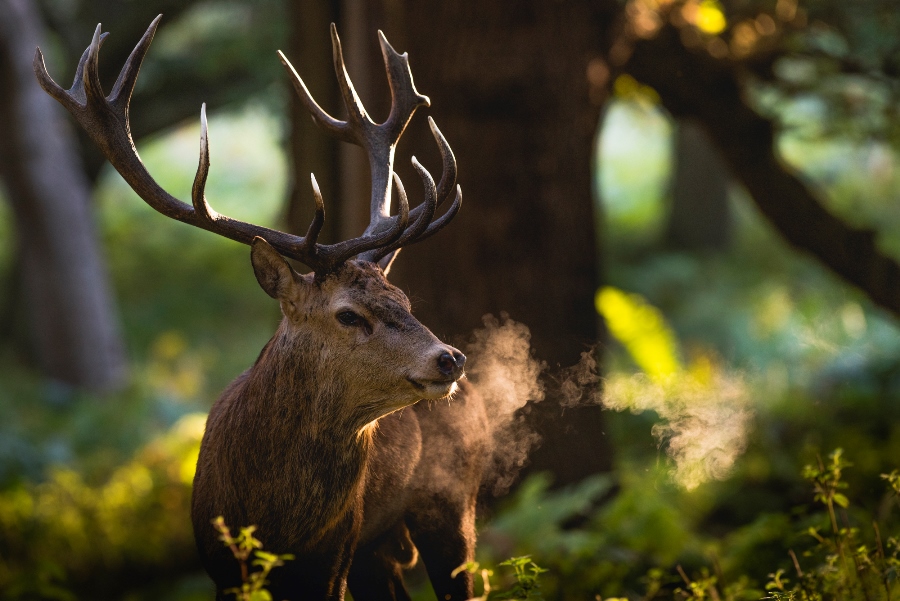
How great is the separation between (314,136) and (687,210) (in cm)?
1005

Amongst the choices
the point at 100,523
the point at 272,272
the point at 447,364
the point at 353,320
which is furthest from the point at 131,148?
the point at 100,523

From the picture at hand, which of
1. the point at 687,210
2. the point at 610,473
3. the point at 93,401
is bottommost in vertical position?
the point at 610,473

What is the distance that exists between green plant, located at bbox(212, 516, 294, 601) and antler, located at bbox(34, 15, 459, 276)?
26.9 inches

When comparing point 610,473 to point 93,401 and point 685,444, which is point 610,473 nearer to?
point 685,444

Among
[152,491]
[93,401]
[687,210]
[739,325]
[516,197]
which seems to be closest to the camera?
[516,197]

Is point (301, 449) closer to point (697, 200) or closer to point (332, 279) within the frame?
point (332, 279)

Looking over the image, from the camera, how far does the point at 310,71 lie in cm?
538

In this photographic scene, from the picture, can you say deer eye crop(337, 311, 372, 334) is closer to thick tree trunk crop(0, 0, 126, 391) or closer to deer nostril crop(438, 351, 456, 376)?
deer nostril crop(438, 351, 456, 376)

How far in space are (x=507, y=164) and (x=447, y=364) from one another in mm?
2448

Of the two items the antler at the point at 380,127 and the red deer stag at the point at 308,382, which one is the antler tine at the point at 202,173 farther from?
the antler at the point at 380,127

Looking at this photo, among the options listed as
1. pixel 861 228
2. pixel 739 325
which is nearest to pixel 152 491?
pixel 861 228

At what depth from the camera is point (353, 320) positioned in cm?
239

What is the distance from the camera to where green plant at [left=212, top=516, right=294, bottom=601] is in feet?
7.20

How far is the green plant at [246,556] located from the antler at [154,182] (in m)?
0.68
